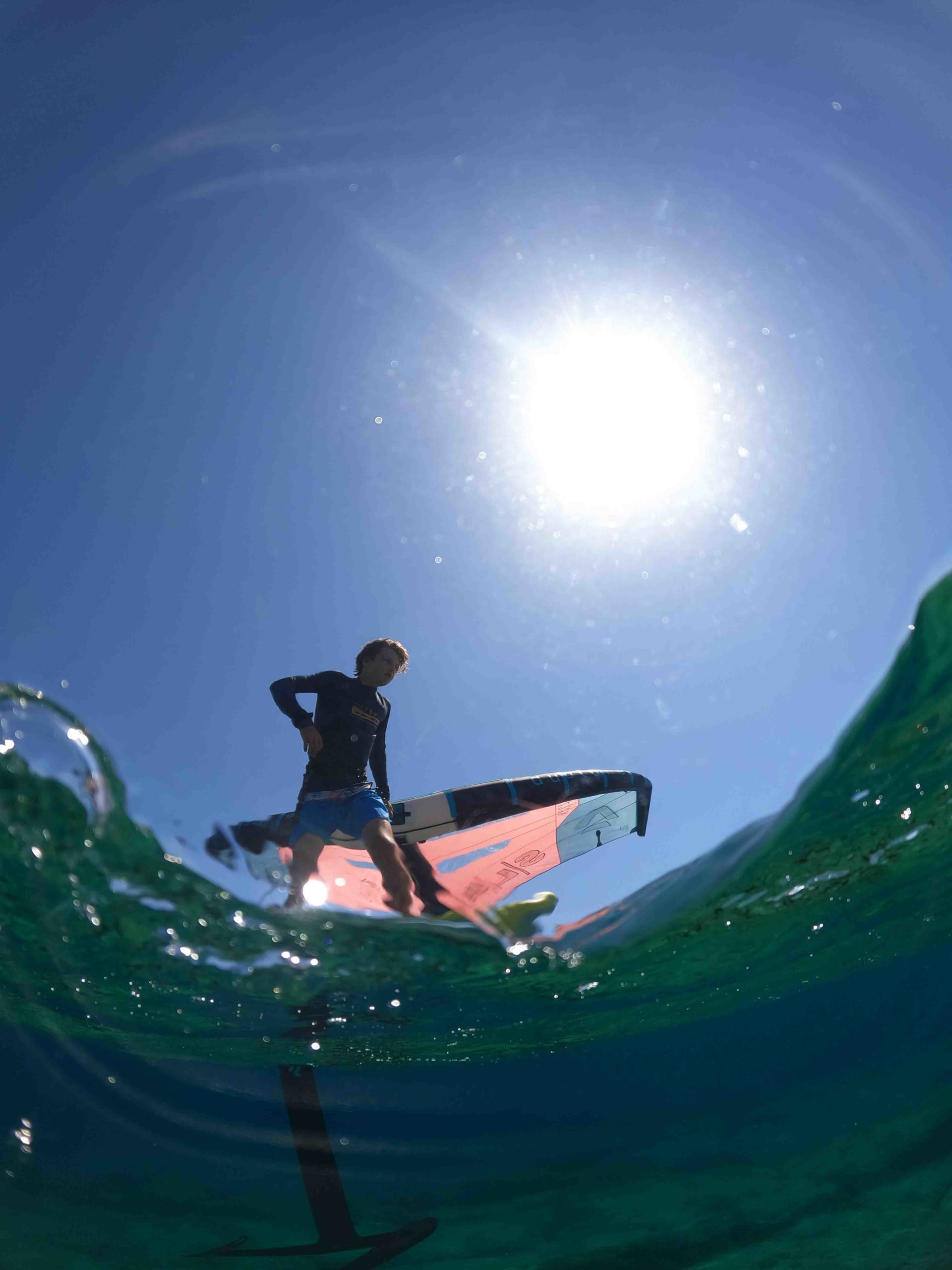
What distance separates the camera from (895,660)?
4.86 m

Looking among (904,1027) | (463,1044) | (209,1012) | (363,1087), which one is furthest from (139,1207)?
(904,1027)

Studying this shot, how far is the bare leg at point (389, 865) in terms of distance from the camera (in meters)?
4.50

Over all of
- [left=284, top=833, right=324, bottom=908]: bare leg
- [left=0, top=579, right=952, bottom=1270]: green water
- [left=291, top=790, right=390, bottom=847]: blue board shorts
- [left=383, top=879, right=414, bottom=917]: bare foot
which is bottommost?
[left=0, top=579, right=952, bottom=1270]: green water

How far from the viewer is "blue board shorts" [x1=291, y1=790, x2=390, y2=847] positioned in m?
4.39

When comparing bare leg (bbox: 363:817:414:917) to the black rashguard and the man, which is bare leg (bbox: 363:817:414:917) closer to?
the man

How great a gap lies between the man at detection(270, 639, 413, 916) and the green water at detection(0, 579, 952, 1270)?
1638mm

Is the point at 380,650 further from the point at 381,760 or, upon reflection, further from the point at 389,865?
the point at 389,865

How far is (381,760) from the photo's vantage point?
4.71m

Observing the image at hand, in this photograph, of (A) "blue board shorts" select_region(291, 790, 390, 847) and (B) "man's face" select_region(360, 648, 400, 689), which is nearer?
(A) "blue board shorts" select_region(291, 790, 390, 847)

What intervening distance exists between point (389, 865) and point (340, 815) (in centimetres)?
71

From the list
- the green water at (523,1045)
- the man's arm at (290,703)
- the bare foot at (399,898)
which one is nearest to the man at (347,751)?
the man's arm at (290,703)

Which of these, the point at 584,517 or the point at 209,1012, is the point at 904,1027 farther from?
the point at 209,1012

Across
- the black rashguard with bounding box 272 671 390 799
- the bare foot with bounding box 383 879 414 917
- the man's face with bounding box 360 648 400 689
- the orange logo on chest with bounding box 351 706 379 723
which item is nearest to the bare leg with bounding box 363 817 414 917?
the bare foot with bounding box 383 879 414 917

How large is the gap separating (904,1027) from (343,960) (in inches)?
253
